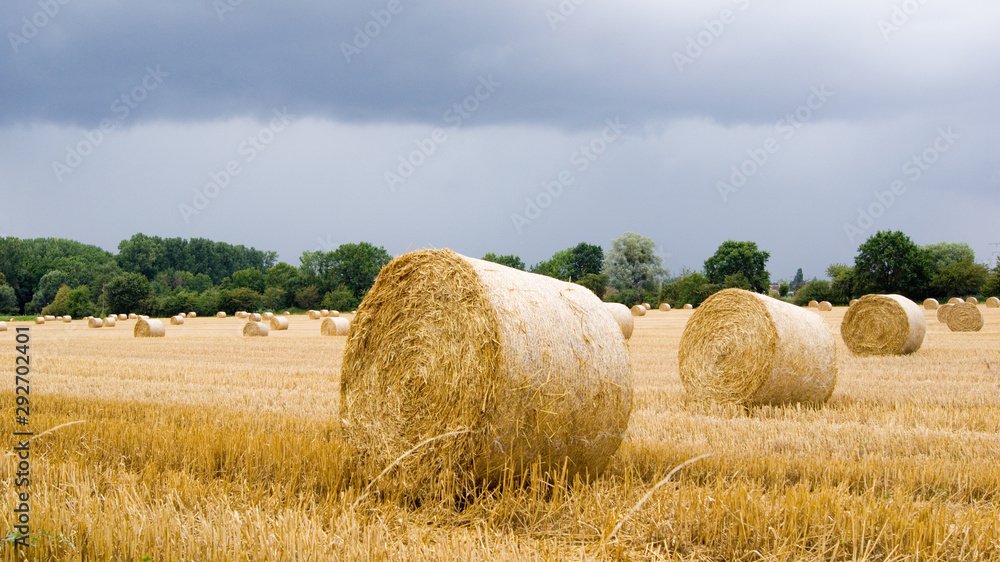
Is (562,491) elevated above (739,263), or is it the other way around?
(739,263)

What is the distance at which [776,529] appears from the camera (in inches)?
150

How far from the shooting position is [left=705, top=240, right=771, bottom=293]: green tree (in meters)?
62.3

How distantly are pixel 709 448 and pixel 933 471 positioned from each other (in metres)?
1.56

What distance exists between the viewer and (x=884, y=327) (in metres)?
15.0

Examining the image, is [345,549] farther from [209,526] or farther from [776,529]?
[776,529]

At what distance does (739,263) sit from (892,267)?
1267 cm

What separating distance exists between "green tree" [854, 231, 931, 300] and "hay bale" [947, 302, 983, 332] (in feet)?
101

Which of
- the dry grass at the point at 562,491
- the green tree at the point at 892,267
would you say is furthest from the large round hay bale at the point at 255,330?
the green tree at the point at 892,267

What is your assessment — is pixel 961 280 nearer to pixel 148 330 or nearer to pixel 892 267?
pixel 892 267

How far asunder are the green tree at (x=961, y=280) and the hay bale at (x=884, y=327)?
39.3 meters

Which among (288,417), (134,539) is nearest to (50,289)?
(288,417)

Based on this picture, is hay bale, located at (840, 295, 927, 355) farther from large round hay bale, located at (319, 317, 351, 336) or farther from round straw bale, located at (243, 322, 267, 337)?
round straw bale, located at (243, 322, 267, 337)

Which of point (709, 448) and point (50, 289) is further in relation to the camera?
point (50, 289)

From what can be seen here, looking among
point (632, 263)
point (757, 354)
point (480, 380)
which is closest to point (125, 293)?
point (632, 263)
